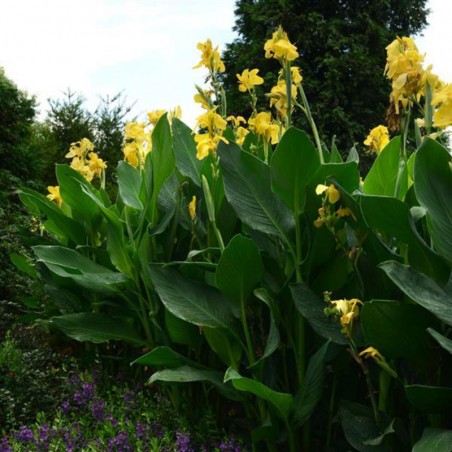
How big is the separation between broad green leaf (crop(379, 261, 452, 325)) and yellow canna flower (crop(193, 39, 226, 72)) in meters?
1.26

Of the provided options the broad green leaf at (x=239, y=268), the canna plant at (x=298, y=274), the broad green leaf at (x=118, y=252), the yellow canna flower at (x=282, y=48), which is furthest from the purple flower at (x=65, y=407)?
the yellow canna flower at (x=282, y=48)

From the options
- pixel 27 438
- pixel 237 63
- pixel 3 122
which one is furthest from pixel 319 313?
pixel 237 63

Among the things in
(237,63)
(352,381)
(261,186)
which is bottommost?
(352,381)

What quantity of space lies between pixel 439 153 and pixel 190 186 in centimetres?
128

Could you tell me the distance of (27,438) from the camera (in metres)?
2.53

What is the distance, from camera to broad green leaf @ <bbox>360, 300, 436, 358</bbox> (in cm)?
183

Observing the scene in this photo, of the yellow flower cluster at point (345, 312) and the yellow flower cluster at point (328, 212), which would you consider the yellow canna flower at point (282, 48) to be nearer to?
the yellow flower cluster at point (328, 212)

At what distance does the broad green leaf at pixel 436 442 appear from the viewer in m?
1.70

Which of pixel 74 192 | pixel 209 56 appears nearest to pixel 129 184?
pixel 74 192

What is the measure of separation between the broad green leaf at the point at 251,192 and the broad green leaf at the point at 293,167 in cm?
9

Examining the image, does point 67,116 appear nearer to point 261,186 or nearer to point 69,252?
point 69,252

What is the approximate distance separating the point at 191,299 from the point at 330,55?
40.0 ft

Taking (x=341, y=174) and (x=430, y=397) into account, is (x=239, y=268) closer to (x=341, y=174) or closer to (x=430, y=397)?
(x=341, y=174)

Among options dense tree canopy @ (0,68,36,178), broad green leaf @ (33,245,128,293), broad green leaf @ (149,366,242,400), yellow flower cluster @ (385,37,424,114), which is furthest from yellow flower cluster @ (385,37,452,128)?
dense tree canopy @ (0,68,36,178)
